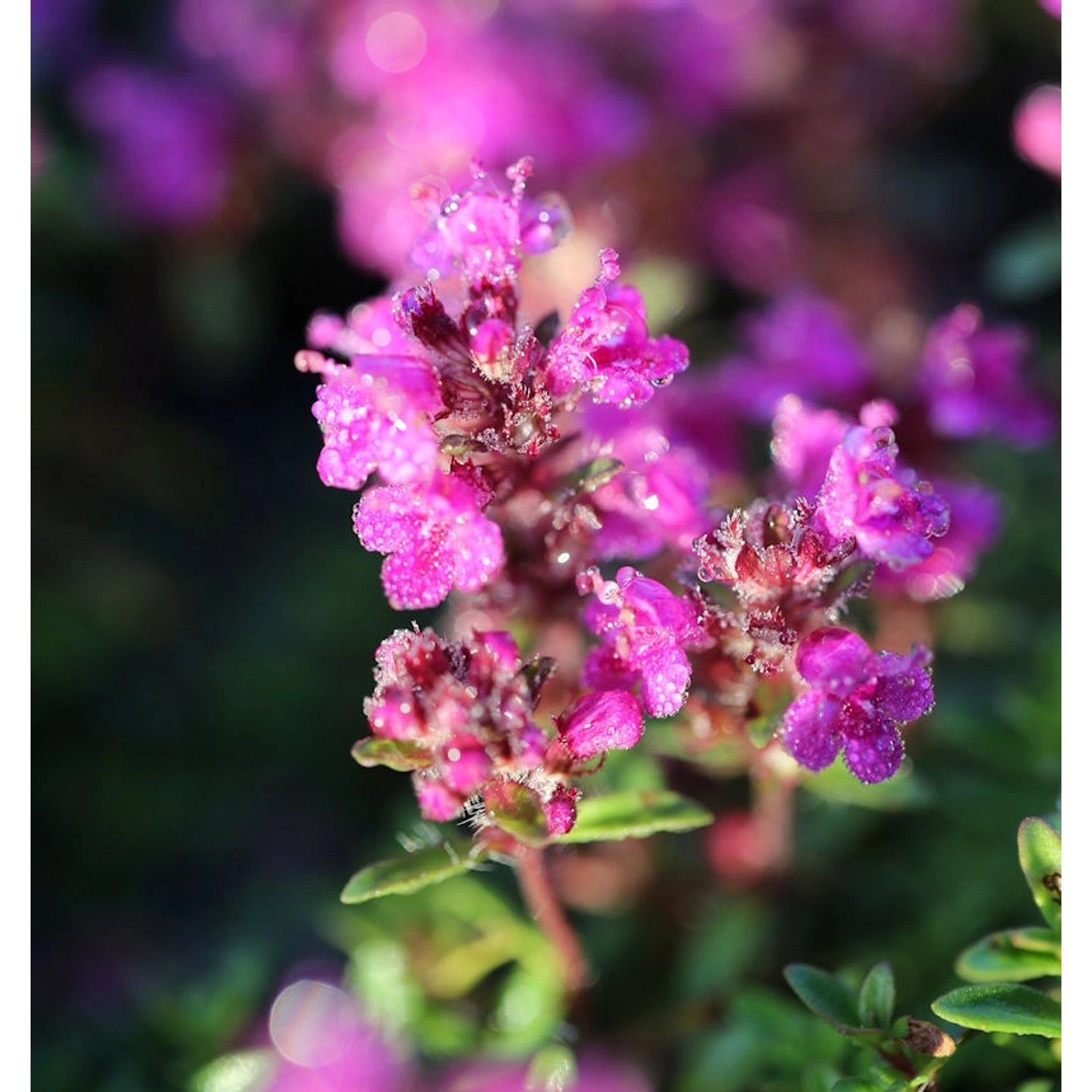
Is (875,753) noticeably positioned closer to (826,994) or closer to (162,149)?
(826,994)

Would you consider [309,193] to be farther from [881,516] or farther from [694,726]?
[881,516]

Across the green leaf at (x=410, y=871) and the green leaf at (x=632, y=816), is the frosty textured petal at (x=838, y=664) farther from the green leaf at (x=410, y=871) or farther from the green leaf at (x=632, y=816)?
the green leaf at (x=410, y=871)

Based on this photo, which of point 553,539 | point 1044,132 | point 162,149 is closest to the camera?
point 553,539

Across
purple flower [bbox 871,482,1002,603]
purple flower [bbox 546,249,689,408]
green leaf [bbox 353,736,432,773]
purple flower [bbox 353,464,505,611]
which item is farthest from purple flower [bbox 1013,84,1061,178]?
green leaf [bbox 353,736,432,773]

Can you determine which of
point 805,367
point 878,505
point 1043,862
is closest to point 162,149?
point 805,367

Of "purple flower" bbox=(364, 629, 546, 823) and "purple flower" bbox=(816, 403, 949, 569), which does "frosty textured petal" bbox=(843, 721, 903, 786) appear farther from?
"purple flower" bbox=(364, 629, 546, 823)

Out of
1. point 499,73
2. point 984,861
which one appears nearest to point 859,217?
point 499,73
